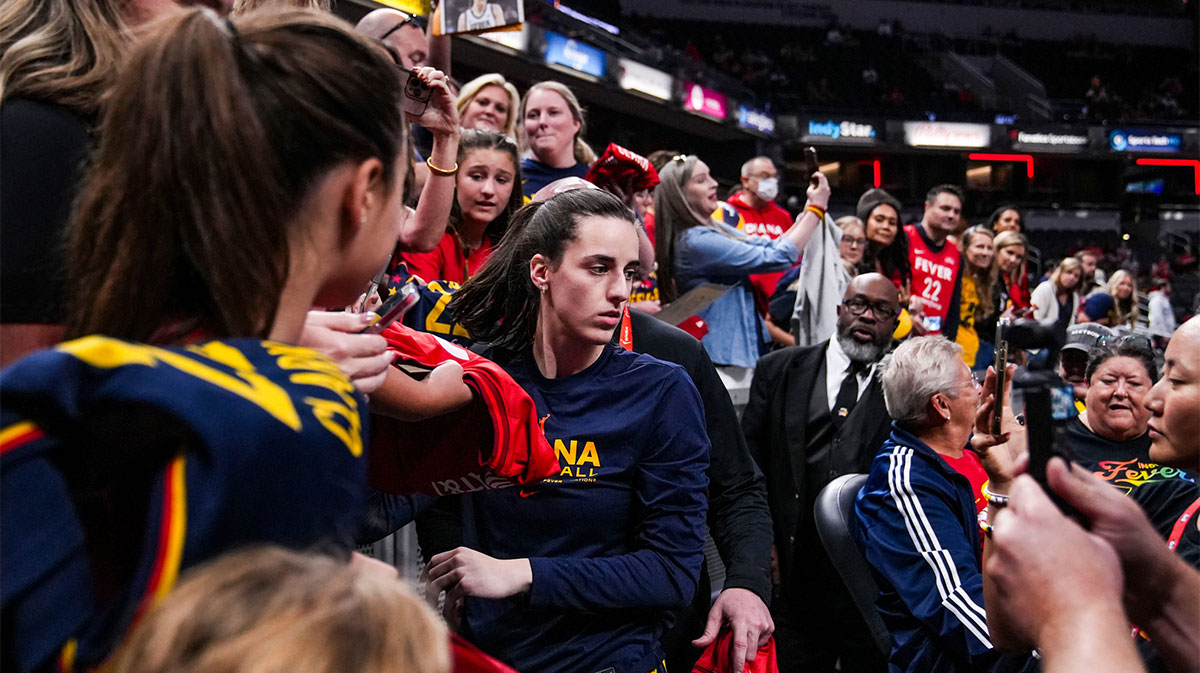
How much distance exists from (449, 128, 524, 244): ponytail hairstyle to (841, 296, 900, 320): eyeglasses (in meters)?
1.55

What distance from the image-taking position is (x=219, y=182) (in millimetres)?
824

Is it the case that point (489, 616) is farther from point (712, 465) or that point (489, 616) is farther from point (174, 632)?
point (174, 632)

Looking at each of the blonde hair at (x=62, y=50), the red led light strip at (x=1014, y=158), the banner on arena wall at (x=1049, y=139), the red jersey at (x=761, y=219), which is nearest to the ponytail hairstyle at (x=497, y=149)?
the blonde hair at (x=62, y=50)

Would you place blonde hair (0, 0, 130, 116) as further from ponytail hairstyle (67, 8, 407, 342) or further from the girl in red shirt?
the girl in red shirt

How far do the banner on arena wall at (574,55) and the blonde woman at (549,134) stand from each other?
11173 mm

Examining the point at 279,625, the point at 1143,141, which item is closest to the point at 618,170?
the point at 279,625

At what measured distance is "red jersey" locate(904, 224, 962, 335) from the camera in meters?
5.91

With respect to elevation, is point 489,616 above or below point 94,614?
below

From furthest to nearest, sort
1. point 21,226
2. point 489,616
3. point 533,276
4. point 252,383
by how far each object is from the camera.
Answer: point 533,276, point 489,616, point 21,226, point 252,383

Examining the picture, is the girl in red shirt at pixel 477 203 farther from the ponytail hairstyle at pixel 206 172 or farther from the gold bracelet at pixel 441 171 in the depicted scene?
the ponytail hairstyle at pixel 206 172

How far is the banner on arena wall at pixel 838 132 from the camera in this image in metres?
22.1

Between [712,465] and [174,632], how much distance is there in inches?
71.2

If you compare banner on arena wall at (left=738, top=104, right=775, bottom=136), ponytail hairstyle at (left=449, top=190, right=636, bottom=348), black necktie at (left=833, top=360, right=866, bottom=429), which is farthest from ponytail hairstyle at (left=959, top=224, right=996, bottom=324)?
banner on arena wall at (left=738, top=104, right=775, bottom=136)

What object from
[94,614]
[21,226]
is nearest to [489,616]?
[21,226]
